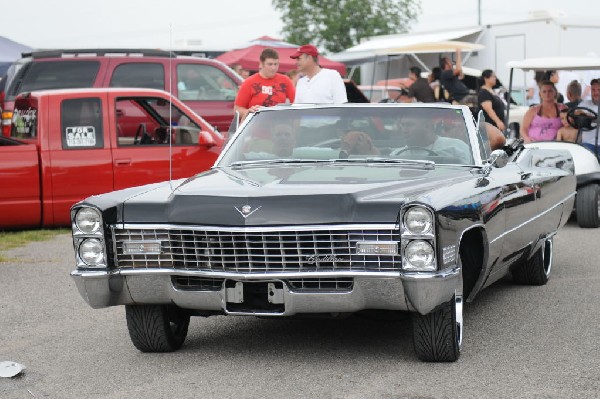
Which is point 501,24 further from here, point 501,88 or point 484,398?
point 484,398

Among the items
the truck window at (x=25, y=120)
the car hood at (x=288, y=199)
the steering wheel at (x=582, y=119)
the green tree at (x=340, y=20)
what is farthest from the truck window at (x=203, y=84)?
the green tree at (x=340, y=20)

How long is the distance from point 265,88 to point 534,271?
436 centimetres

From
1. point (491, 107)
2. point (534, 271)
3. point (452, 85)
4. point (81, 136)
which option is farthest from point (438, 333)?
point (452, 85)

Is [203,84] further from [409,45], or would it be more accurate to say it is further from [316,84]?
[409,45]

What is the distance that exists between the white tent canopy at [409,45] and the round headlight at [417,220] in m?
19.0

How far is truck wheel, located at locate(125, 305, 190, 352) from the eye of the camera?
619cm

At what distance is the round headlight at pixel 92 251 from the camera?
6.00 meters

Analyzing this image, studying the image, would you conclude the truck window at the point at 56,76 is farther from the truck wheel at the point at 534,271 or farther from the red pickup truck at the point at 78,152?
the truck wheel at the point at 534,271

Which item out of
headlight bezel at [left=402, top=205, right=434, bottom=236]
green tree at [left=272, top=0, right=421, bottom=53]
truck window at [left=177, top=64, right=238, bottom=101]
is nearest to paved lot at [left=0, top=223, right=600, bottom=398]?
headlight bezel at [left=402, top=205, right=434, bottom=236]

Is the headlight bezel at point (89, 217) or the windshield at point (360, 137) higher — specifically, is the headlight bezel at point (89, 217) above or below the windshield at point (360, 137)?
below

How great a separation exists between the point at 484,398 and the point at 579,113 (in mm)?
8845

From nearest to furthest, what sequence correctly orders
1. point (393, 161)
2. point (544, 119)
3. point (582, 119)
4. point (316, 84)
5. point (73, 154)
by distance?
point (393, 161) < point (316, 84) < point (73, 154) < point (582, 119) < point (544, 119)

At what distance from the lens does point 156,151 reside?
12.8 m

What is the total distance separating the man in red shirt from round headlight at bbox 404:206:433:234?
6.46 meters
